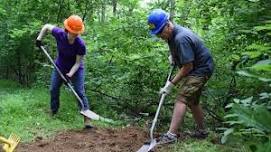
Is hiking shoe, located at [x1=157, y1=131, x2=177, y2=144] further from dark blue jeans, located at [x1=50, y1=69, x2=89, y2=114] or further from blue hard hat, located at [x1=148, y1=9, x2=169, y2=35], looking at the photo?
dark blue jeans, located at [x1=50, y1=69, x2=89, y2=114]

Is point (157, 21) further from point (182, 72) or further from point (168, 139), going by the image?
point (168, 139)

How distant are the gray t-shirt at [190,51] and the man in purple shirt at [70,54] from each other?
147 centimetres

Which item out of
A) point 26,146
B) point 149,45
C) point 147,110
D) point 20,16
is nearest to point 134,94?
point 147,110

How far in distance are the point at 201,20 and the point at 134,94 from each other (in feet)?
5.47

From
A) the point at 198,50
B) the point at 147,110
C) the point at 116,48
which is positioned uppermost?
the point at 198,50

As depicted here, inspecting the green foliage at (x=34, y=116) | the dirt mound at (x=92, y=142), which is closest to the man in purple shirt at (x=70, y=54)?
the green foliage at (x=34, y=116)

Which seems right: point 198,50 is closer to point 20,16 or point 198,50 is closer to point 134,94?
point 134,94

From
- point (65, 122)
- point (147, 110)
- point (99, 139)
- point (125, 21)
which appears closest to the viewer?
point (99, 139)

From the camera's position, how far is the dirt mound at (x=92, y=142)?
561 cm

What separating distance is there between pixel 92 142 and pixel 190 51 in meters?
1.72

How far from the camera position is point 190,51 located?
18.4ft

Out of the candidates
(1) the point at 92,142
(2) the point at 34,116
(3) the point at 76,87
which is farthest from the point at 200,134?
(2) the point at 34,116

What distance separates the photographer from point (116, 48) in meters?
8.09

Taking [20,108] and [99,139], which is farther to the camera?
[20,108]
